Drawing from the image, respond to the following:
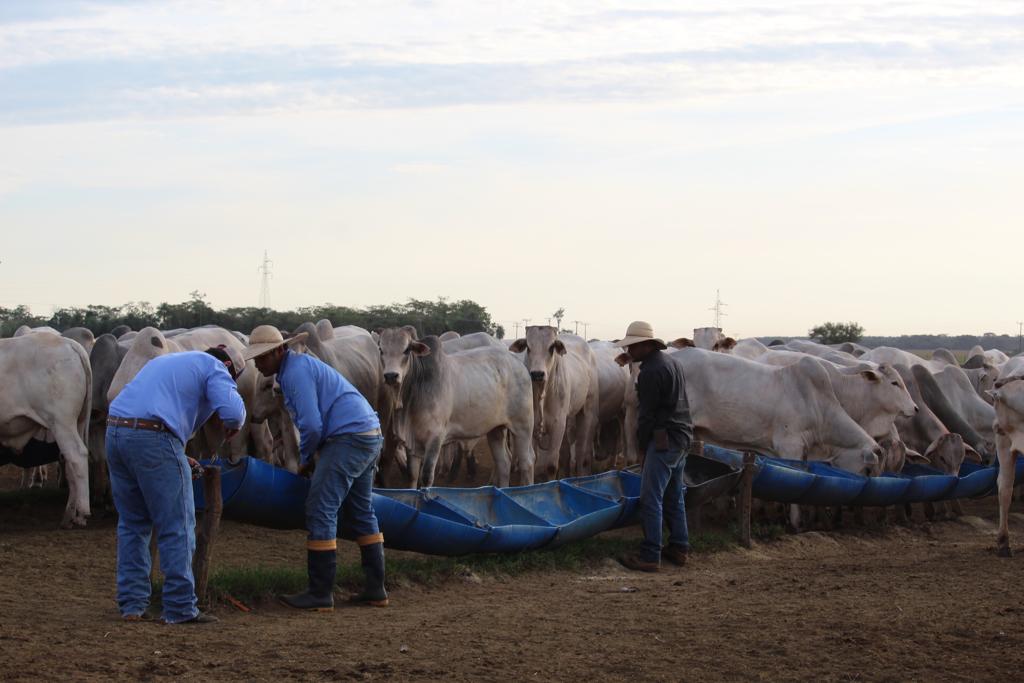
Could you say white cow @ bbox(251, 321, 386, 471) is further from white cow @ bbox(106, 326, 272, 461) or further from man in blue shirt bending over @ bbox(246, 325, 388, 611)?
man in blue shirt bending over @ bbox(246, 325, 388, 611)

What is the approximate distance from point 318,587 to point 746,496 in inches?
214

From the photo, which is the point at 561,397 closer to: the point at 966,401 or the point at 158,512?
the point at 966,401

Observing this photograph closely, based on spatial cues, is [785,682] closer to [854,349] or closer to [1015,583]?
[1015,583]

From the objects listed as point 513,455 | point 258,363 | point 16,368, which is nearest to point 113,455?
point 258,363

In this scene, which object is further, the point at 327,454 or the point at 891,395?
the point at 891,395

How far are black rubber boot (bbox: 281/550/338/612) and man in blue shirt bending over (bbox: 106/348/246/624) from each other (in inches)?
31.1

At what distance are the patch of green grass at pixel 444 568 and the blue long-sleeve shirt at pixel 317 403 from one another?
982 millimetres

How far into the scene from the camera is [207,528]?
8.66 m

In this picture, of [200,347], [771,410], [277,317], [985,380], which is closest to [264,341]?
[200,347]

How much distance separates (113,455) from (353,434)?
5.24 ft

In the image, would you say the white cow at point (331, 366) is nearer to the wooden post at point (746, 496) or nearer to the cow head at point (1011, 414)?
the wooden post at point (746, 496)

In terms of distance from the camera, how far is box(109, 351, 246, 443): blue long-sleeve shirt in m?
8.22

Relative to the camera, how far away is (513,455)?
52.7 feet

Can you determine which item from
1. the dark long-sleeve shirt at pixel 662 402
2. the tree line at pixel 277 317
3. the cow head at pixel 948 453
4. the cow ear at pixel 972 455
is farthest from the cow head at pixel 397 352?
the tree line at pixel 277 317
